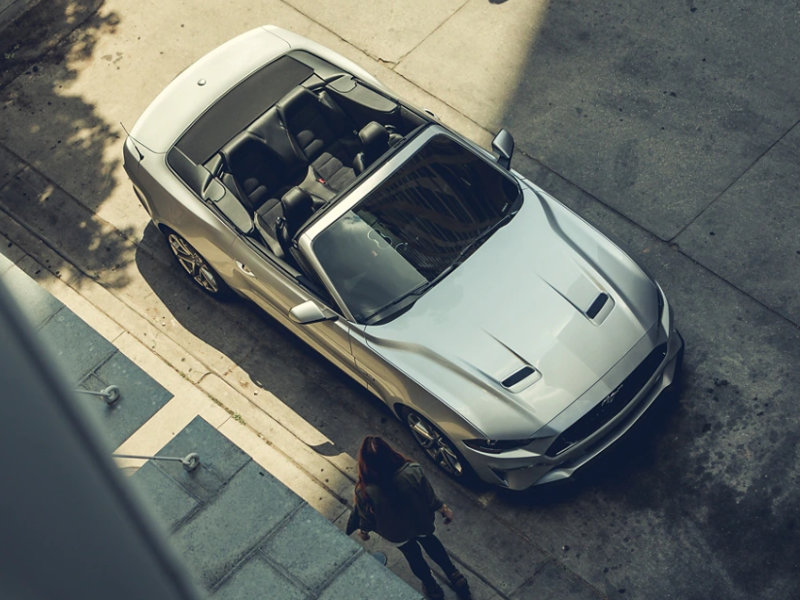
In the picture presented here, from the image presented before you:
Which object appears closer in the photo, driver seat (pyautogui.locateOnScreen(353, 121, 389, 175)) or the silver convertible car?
the silver convertible car

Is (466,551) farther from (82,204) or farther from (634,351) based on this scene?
(82,204)

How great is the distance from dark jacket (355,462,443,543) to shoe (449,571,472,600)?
2.64 feet

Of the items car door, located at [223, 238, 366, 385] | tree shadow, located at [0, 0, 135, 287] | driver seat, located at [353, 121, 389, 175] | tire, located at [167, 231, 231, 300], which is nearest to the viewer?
car door, located at [223, 238, 366, 385]

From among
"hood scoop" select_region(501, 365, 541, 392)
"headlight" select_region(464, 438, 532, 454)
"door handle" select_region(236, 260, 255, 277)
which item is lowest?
"headlight" select_region(464, 438, 532, 454)

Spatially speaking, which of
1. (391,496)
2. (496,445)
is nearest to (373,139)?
(496,445)

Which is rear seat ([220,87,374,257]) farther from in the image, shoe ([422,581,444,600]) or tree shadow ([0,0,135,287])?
shoe ([422,581,444,600])

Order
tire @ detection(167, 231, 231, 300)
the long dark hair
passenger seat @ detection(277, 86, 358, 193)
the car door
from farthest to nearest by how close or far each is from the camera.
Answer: tire @ detection(167, 231, 231, 300) < passenger seat @ detection(277, 86, 358, 193) < the car door < the long dark hair

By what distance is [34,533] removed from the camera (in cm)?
80

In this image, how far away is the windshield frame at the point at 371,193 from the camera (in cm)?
601

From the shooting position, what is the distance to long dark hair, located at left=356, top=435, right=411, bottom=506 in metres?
4.71

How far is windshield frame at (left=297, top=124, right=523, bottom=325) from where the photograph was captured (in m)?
6.01

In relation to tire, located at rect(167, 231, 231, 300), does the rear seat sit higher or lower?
higher

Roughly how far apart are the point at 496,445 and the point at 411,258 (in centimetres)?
140

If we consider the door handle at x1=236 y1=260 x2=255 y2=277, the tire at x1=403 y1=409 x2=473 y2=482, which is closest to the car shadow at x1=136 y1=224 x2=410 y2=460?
the tire at x1=403 y1=409 x2=473 y2=482
